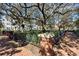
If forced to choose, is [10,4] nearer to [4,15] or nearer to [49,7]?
[4,15]

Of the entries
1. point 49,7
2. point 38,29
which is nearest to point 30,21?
point 38,29

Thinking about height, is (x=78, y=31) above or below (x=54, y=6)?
below

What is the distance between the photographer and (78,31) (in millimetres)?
1657

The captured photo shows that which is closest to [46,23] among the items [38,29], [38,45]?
[38,29]

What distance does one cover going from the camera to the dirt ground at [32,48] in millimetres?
1647

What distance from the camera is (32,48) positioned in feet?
5.43

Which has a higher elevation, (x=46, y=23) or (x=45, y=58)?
(x=46, y=23)

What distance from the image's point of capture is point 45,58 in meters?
1.64

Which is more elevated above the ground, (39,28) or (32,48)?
(39,28)

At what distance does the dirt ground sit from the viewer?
1.65m

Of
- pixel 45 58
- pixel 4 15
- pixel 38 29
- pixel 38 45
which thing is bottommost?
pixel 45 58

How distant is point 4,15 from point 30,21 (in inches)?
8.9

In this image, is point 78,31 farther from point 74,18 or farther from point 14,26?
point 14,26

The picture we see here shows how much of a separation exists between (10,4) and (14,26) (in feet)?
0.62
